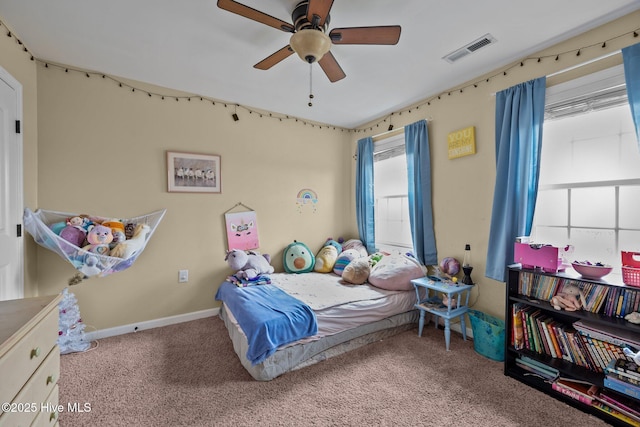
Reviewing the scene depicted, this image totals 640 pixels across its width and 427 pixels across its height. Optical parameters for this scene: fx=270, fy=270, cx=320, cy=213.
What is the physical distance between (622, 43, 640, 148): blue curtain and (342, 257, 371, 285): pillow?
2239 millimetres

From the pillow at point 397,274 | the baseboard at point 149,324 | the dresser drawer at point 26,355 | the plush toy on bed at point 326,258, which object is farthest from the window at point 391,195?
the dresser drawer at point 26,355

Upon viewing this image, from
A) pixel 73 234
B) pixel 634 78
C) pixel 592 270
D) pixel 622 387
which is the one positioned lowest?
pixel 622 387

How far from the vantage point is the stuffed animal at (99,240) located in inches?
86.4

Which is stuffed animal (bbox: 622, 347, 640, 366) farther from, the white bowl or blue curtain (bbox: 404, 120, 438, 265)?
blue curtain (bbox: 404, 120, 438, 265)

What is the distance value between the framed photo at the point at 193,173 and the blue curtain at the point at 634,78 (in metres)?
3.39

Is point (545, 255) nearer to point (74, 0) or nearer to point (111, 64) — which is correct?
point (74, 0)

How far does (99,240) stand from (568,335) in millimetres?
3525

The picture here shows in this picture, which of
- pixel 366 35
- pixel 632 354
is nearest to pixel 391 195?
pixel 366 35

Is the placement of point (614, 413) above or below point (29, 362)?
below

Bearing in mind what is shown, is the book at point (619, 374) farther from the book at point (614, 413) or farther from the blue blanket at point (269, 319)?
the blue blanket at point (269, 319)

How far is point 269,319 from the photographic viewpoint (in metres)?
1.96

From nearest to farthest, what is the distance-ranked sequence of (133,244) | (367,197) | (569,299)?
(569,299) < (133,244) < (367,197)

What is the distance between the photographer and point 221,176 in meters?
3.13

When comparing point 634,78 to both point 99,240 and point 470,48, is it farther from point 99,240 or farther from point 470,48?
point 99,240
